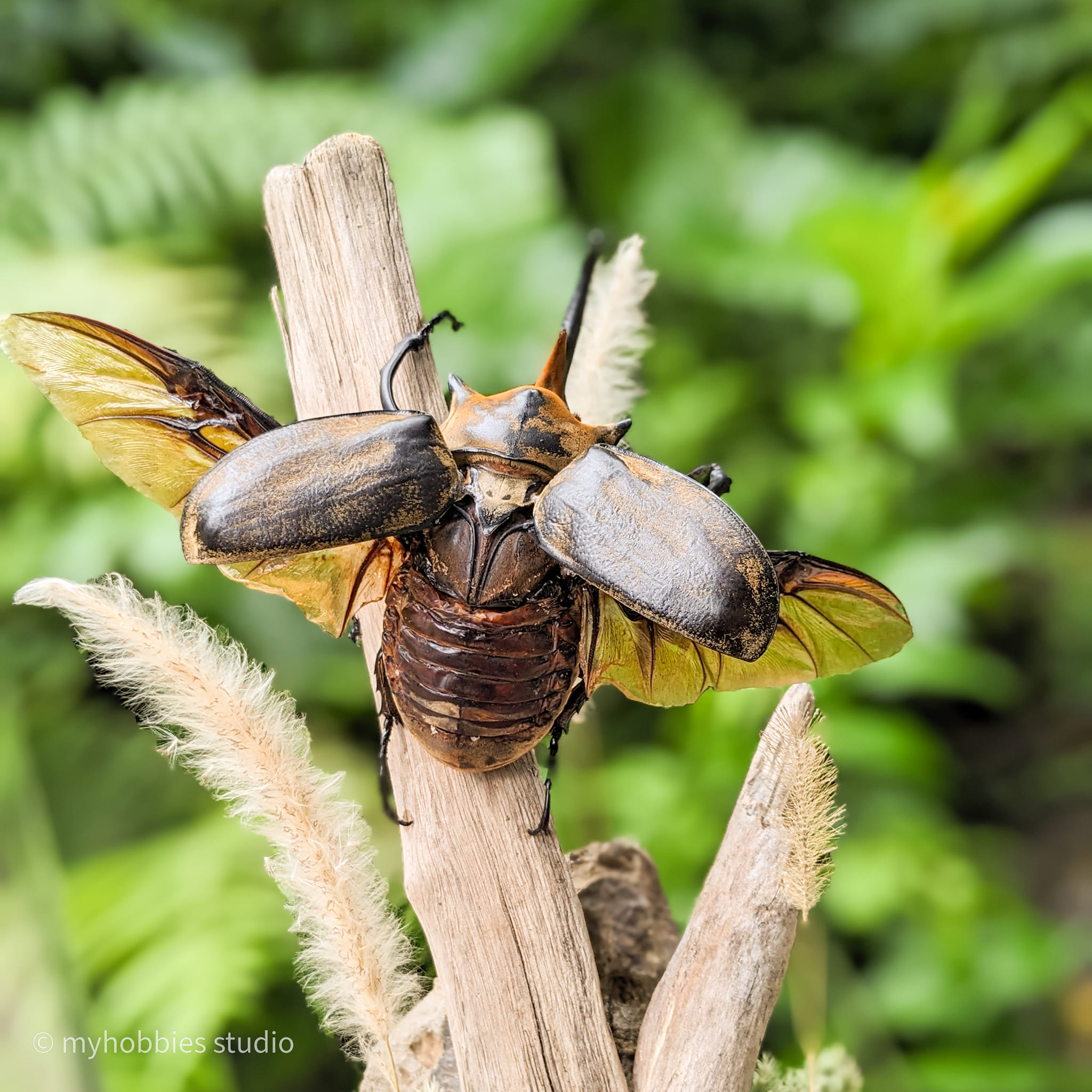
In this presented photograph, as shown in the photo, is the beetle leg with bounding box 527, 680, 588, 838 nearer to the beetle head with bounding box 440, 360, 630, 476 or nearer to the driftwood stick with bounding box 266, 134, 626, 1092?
the driftwood stick with bounding box 266, 134, 626, 1092

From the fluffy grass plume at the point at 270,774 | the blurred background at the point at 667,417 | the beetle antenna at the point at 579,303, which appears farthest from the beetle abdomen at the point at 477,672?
the blurred background at the point at 667,417

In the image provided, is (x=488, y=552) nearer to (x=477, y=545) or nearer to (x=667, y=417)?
(x=477, y=545)

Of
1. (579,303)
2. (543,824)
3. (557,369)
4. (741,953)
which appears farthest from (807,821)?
(579,303)

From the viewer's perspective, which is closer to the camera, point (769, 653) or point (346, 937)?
point (346, 937)

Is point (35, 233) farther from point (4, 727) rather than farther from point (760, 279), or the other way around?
point (760, 279)

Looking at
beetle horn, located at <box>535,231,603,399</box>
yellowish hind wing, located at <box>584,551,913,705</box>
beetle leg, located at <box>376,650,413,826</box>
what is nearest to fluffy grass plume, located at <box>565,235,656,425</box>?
beetle horn, located at <box>535,231,603,399</box>

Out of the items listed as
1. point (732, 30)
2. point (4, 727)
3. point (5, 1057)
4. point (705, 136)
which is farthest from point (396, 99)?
point (5, 1057)
